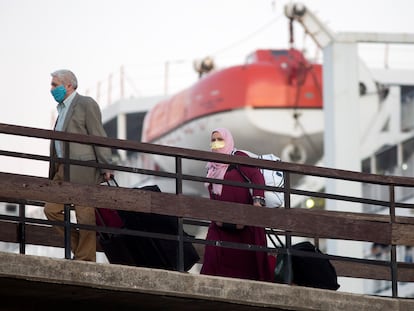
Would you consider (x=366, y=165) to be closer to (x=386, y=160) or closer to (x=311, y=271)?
(x=386, y=160)

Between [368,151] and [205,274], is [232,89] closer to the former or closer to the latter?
[368,151]

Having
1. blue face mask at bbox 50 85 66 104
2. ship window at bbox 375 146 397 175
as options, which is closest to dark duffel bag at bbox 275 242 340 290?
blue face mask at bbox 50 85 66 104

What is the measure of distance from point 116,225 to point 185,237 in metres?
0.70

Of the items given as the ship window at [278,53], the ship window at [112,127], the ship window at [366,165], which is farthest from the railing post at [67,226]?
the ship window at [112,127]

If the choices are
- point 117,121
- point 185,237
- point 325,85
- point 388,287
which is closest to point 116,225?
point 185,237

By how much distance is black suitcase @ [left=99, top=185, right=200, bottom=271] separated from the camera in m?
13.5

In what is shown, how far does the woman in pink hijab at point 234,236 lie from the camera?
13.7 m

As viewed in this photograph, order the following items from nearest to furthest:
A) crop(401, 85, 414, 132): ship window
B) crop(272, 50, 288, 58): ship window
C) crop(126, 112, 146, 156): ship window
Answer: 1. crop(272, 50, 288, 58): ship window
2. crop(401, 85, 414, 132): ship window
3. crop(126, 112, 146, 156): ship window

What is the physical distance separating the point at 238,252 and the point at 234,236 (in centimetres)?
17

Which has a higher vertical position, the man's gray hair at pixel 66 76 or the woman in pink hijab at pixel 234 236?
the man's gray hair at pixel 66 76

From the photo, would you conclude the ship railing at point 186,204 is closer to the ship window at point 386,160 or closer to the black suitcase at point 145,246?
the black suitcase at point 145,246

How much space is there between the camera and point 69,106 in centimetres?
1365

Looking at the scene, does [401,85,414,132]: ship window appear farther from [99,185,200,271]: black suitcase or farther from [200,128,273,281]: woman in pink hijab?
[99,185,200,271]: black suitcase

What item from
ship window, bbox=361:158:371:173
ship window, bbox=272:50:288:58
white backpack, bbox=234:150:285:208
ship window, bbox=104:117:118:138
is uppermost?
ship window, bbox=272:50:288:58
